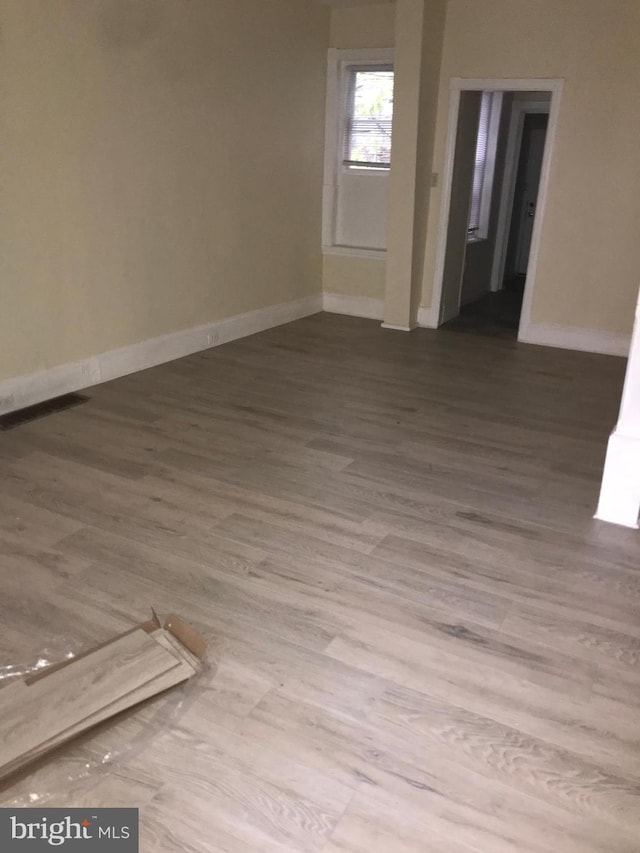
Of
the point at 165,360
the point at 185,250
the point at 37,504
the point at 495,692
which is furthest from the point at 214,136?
the point at 495,692

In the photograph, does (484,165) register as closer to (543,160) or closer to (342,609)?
(543,160)

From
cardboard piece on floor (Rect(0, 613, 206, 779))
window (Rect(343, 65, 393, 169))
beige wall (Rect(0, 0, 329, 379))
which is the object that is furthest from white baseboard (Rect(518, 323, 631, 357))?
cardboard piece on floor (Rect(0, 613, 206, 779))

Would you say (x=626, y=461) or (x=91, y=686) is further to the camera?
(x=626, y=461)

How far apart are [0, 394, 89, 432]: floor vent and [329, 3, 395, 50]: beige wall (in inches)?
158

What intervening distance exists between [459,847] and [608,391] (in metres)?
3.80

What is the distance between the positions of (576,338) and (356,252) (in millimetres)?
2187

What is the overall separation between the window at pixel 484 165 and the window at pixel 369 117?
104 centimetres

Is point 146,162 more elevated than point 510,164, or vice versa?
point 510,164

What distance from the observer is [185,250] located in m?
4.99

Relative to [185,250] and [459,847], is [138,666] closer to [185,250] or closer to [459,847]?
[459,847]

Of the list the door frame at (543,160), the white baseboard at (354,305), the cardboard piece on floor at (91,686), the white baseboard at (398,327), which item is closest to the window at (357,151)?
the white baseboard at (354,305)

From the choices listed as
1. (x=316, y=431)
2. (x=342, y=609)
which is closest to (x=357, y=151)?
(x=316, y=431)

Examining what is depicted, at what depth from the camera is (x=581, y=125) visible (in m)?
5.33

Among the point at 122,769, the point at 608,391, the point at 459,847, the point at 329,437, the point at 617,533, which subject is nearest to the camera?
the point at 459,847
